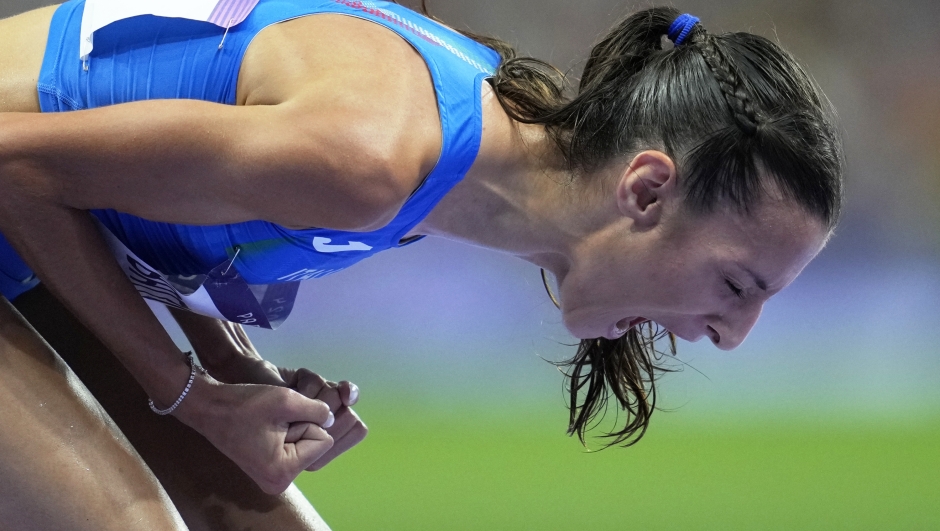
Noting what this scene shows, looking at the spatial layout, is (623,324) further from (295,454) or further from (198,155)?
(198,155)

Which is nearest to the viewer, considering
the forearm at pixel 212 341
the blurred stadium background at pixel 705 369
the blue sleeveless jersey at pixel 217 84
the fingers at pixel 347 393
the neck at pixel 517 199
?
the blue sleeveless jersey at pixel 217 84

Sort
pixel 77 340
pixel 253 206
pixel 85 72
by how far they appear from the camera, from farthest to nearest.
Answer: pixel 77 340 → pixel 85 72 → pixel 253 206

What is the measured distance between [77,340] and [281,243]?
16.8 inches

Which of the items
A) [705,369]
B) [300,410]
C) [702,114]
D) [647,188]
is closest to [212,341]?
[300,410]

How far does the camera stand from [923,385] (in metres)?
3.56

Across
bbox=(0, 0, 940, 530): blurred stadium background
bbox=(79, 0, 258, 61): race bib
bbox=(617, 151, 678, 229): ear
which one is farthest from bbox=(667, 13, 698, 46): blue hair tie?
bbox=(0, 0, 940, 530): blurred stadium background

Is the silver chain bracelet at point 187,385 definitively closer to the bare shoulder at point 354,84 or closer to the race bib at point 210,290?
the race bib at point 210,290

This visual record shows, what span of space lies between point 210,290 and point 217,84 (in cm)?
34

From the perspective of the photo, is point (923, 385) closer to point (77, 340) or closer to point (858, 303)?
point (858, 303)

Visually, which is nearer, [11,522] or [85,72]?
[11,522]

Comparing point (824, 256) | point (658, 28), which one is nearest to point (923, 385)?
point (824, 256)

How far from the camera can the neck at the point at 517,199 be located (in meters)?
1.41

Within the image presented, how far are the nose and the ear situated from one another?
197mm

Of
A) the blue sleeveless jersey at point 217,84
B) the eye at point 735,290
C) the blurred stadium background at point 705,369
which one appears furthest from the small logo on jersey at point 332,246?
the blurred stadium background at point 705,369
